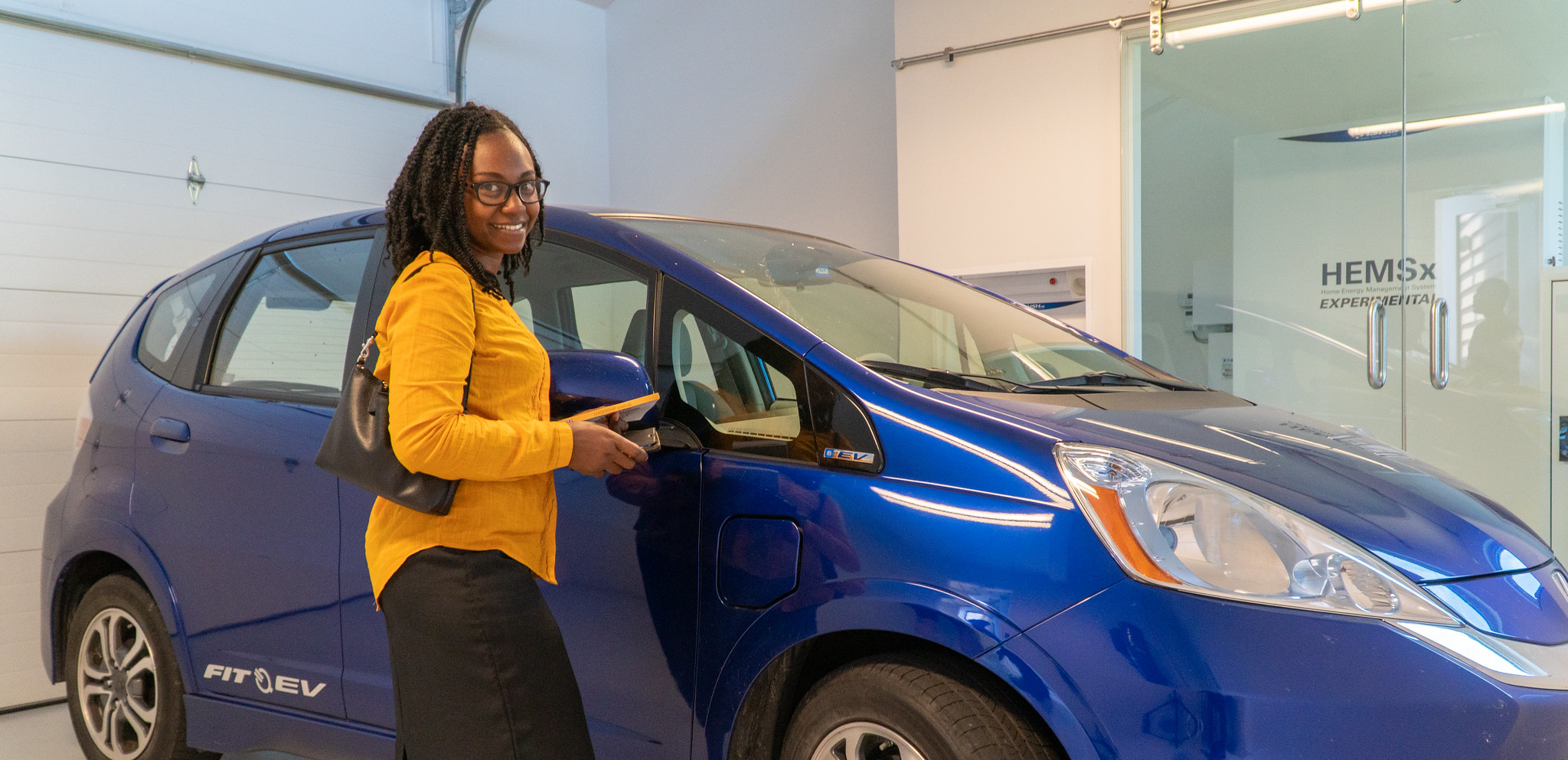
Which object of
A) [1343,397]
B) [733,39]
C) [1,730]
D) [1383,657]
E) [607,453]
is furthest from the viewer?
[733,39]

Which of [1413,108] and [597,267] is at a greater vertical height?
[1413,108]

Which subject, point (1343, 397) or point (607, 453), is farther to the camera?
point (1343, 397)

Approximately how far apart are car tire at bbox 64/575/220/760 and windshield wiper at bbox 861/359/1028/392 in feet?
6.31

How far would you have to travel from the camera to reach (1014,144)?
193 inches

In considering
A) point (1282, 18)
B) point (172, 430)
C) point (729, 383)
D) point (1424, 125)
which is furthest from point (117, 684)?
point (1424, 125)

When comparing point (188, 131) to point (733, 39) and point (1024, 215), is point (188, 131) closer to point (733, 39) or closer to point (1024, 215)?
point (733, 39)

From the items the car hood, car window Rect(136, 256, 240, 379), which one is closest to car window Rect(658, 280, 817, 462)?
the car hood

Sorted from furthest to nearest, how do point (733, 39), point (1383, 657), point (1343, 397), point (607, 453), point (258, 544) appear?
point (733, 39)
point (1343, 397)
point (258, 544)
point (607, 453)
point (1383, 657)

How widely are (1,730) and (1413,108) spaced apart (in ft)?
18.6

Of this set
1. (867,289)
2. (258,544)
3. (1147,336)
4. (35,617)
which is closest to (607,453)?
(867,289)

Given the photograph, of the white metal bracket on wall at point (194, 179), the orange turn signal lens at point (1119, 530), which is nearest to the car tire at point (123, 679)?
the orange turn signal lens at point (1119, 530)

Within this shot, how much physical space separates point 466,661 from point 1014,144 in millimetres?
3946

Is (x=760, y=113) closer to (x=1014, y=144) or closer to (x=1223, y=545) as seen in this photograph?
(x=1014, y=144)

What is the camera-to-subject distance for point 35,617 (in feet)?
14.3
